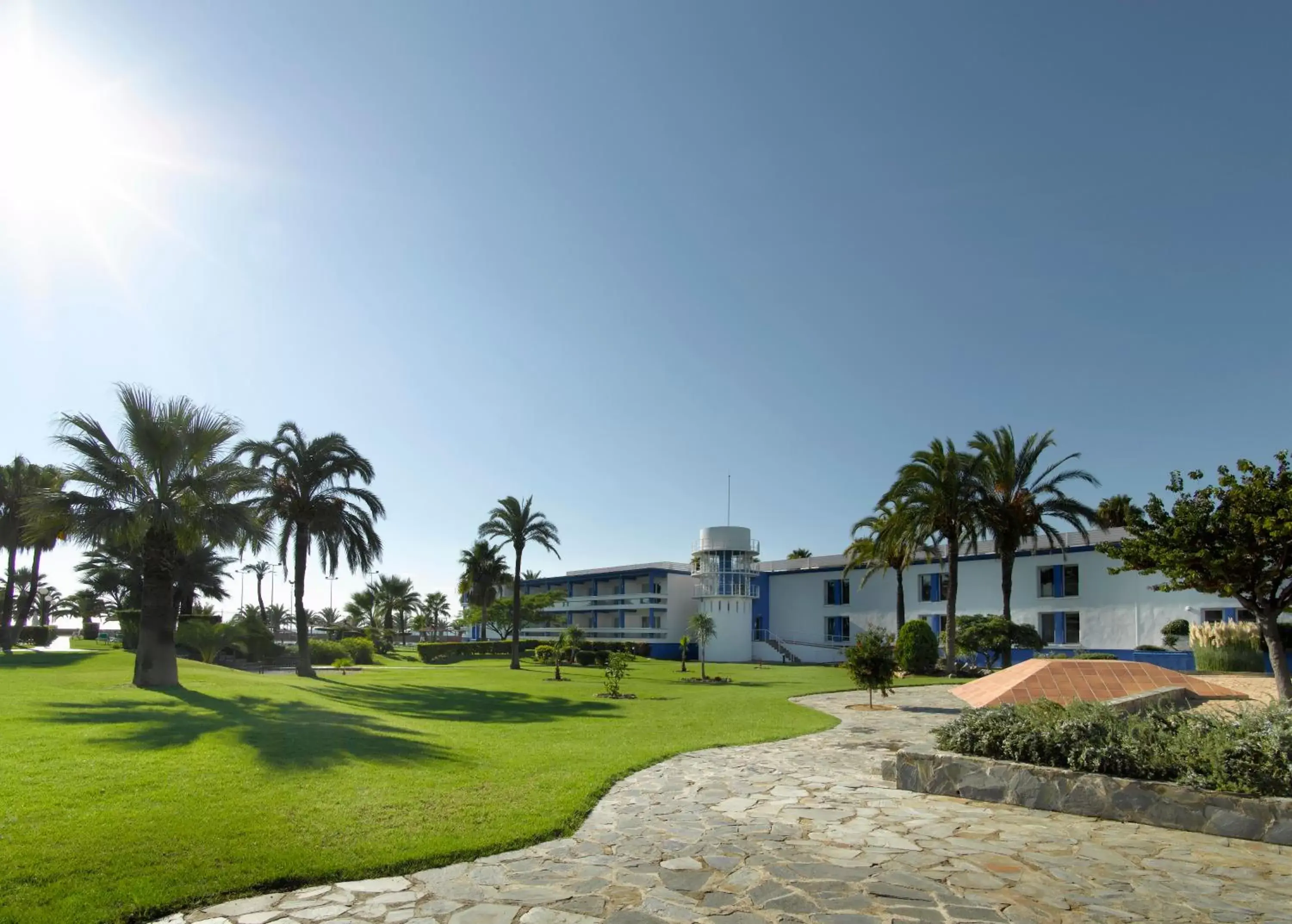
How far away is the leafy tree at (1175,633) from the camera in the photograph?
118 feet

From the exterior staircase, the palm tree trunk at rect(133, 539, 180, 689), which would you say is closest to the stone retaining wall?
the palm tree trunk at rect(133, 539, 180, 689)

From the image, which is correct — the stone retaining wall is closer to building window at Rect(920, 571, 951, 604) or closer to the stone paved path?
the stone paved path

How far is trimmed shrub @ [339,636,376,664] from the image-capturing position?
162 ft

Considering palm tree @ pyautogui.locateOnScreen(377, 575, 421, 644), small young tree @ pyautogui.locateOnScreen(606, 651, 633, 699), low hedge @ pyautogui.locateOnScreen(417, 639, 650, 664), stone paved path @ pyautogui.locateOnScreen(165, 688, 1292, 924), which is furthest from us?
palm tree @ pyautogui.locateOnScreen(377, 575, 421, 644)

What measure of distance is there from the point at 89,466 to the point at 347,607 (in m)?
75.9

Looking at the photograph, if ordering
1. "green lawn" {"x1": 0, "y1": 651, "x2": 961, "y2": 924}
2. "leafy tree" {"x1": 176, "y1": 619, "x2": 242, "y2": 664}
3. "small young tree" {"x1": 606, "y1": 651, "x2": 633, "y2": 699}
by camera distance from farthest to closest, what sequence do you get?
"leafy tree" {"x1": 176, "y1": 619, "x2": 242, "y2": 664} < "small young tree" {"x1": 606, "y1": 651, "x2": 633, "y2": 699} < "green lawn" {"x1": 0, "y1": 651, "x2": 961, "y2": 924}

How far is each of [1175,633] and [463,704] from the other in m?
31.2

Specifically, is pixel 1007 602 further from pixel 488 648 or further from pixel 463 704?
pixel 488 648

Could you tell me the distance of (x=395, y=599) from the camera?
9344cm

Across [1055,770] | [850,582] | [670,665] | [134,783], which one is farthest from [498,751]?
[850,582]

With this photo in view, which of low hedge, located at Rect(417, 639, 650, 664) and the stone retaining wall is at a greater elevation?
the stone retaining wall

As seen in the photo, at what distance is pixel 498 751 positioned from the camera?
13008 millimetres

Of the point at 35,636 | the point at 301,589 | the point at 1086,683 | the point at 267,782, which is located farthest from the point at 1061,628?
the point at 35,636

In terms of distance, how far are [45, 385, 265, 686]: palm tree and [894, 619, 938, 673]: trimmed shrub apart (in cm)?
2612
